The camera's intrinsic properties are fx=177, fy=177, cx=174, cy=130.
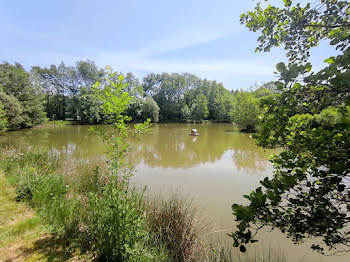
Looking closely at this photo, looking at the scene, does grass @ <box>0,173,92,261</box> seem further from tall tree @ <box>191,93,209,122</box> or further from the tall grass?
tall tree @ <box>191,93,209,122</box>

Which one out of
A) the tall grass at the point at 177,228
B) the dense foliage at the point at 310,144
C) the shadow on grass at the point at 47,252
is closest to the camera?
the dense foliage at the point at 310,144

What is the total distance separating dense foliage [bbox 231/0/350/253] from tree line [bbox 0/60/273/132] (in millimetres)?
251

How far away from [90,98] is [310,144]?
3214 centimetres

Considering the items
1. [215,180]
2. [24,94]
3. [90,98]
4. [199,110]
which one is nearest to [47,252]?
[215,180]

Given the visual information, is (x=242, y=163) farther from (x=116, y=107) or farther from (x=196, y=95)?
(x=196, y=95)

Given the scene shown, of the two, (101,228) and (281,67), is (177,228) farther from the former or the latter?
(281,67)

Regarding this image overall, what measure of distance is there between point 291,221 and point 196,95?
46820 mm

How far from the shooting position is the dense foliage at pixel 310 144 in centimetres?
89

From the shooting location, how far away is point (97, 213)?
7.99ft

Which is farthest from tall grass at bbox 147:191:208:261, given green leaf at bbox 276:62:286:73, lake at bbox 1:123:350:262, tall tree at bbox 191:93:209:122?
tall tree at bbox 191:93:209:122

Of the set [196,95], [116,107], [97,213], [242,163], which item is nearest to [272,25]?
[116,107]

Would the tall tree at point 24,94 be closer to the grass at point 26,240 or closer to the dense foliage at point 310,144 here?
the grass at point 26,240

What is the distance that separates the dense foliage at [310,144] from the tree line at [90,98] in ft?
0.82

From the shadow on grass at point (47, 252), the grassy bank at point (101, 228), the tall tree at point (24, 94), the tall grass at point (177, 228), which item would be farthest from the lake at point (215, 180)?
the tall tree at point (24, 94)
